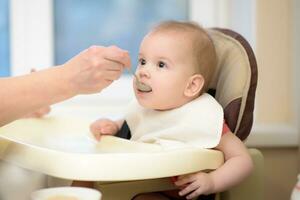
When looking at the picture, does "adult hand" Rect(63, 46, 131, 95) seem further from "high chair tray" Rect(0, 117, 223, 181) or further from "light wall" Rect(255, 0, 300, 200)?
"light wall" Rect(255, 0, 300, 200)

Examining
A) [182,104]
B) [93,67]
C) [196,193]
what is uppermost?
[93,67]

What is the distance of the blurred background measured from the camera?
5.32ft

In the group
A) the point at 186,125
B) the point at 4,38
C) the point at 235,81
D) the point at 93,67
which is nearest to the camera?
the point at 93,67

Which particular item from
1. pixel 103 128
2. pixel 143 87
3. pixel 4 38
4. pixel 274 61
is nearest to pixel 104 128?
pixel 103 128

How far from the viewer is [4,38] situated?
5.98 ft

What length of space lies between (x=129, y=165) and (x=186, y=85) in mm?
313

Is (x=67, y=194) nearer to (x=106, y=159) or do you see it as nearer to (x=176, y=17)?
(x=106, y=159)

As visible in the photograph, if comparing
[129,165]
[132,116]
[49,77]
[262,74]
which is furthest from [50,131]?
[262,74]

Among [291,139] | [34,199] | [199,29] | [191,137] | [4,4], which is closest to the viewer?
[34,199]

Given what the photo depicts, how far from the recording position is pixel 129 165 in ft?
2.85

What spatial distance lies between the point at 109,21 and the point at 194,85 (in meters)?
0.78

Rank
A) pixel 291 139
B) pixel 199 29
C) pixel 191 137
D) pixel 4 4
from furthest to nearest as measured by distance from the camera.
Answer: pixel 4 4 < pixel 291 139 < pixel 199 29 < pixel 191 137

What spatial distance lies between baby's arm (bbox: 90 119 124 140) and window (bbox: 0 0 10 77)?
0.74 m

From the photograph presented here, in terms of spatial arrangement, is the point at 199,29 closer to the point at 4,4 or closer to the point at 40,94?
the point at 40,94
